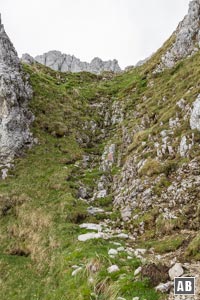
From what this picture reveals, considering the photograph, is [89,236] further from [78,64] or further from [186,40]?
[78,64]

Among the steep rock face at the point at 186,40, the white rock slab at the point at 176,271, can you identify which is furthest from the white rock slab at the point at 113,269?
the steep rock face at the point at 186,40

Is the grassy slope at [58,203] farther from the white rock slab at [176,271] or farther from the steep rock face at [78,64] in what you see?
the steep rock face at [78,64]

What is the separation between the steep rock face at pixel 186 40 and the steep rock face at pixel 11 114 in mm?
21990

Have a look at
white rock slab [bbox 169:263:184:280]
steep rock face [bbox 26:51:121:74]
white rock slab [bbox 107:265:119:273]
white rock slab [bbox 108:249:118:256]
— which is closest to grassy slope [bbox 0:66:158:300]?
white rock slab [bbox 107:265:119:273]

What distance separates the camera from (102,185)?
30.7 meters

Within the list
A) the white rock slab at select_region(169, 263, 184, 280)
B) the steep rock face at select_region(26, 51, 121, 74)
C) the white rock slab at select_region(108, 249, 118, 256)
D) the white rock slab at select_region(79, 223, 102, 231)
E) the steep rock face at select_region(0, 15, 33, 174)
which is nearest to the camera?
the white rock slab at select_region(169, 263, 184, 280)

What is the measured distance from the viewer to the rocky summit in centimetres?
1616

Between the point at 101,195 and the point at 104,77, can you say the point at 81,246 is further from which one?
the point at 104,77

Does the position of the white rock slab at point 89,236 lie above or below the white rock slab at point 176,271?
above

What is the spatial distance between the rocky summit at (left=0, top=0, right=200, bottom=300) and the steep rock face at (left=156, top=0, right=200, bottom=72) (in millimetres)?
192

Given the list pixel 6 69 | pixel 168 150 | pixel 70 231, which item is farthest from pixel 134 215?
pixel 6 69

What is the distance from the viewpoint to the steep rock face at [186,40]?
4678cm

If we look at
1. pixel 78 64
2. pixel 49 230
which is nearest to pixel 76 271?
pixel 49 230

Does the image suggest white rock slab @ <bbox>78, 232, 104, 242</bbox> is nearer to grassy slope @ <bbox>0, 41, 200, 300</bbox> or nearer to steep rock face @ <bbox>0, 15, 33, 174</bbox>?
grassy slope @ <bbox>0, 41, 200, 300</bbox>
